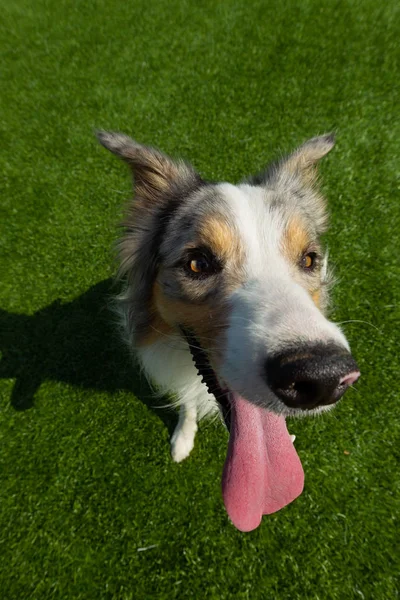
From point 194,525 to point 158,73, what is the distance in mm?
6098

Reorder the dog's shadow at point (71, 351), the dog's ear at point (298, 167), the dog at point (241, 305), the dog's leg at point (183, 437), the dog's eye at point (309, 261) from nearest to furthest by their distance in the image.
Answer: the dog at point (241, 305) → the dog's eye at point (309, 261) → the dog's ear at point (298, 167) → the dog's leg at point (183, 437) → the dog's shadow at point (71, 351)

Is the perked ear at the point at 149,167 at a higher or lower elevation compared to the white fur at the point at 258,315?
higher

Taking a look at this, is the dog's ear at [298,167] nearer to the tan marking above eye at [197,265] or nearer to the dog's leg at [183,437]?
the tan marking above eye at [197,265]

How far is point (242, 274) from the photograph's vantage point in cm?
189

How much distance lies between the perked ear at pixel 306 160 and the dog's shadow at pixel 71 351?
7.57 ft

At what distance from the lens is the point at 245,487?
207 cm

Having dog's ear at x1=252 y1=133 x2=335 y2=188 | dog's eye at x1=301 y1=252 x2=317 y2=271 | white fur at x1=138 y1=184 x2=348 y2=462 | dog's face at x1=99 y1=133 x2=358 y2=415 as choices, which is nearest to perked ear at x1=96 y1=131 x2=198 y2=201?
dog's face at x1=99 y1=133 x2=358 y2=415

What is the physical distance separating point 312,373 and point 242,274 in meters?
0.71

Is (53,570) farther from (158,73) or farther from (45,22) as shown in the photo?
(45,22)

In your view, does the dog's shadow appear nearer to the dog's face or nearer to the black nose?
the dog's face

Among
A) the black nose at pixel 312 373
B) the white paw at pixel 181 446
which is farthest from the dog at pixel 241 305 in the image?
the white paw at pixel 181 446

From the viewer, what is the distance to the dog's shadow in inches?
141

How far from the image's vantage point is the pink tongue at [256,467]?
2.00 metres

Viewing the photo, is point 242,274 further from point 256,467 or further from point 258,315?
point 256,467
